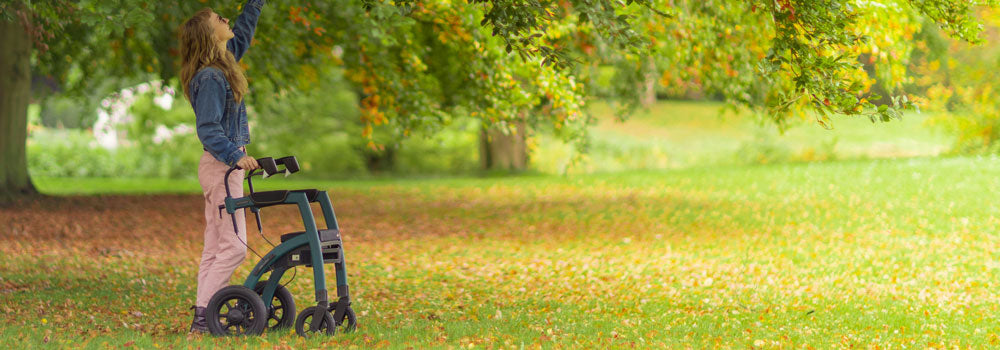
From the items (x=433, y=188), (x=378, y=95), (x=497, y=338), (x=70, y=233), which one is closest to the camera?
(x=497, y=338)

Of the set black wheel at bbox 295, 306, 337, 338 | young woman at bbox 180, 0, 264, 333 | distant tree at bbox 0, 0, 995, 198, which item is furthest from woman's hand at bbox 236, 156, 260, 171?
distant tree at bbox 0, 0, 995, 198

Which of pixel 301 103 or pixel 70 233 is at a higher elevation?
pixel 301 103

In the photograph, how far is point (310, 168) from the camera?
3173 cm

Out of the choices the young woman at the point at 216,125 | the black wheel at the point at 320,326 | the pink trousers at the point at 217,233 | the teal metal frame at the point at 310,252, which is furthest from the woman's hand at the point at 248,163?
the black wheel at the point at 320,326

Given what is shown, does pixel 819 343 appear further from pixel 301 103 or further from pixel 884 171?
pixel 301 103

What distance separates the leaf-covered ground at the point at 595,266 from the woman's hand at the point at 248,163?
1.00 metres

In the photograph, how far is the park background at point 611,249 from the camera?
675cm

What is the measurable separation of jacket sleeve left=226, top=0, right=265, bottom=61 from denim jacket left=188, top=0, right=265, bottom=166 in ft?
1.41

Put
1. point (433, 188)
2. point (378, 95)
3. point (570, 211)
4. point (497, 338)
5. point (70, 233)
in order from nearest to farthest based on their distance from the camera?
point (497, 338), point (70, 233), point (378, 95), point (570, 211), point (433, 188)

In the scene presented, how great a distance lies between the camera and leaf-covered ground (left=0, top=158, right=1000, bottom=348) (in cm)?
659

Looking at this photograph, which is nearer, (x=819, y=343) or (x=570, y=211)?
(x=819, y=343)

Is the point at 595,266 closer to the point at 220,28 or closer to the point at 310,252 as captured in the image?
the point at 310,252

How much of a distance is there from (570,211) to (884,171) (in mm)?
7069

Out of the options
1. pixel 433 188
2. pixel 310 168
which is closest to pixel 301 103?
pixel 310 168
